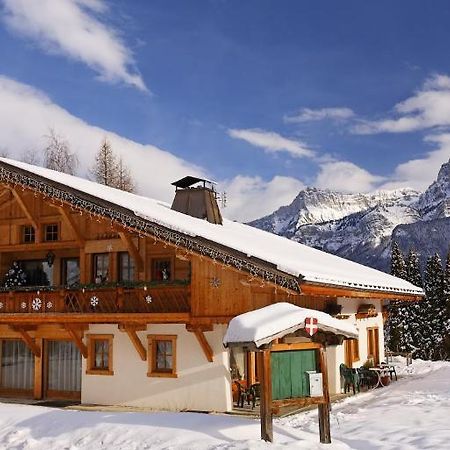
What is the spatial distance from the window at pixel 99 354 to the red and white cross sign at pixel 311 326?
29.0 feet

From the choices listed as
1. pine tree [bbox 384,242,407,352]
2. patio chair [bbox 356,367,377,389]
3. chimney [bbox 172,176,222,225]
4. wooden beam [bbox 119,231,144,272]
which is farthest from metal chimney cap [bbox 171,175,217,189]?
pine tree [bbox 384,242,407,352]

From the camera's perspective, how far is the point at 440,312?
57.8 m

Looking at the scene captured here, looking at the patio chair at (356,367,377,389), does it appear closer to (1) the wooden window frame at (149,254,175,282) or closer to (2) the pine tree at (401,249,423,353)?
(1) the wooden window frame at (149,254,175,282)

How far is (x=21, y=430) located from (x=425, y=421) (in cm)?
849

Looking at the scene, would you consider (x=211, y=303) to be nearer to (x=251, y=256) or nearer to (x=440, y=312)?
(x=251, y=256)

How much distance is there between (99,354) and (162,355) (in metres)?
2.35

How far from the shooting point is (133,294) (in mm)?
17172

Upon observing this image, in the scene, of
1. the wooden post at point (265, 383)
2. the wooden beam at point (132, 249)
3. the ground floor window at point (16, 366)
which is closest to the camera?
the wooden post at point (265, 383)

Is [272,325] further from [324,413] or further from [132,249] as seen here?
[132,249]

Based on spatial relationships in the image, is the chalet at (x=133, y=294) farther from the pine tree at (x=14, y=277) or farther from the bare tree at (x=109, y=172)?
the bare tree at (x=109, y=172)

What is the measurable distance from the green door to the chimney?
10.7 m

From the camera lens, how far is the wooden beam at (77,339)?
18.2 m

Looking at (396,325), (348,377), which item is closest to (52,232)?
(348,377)

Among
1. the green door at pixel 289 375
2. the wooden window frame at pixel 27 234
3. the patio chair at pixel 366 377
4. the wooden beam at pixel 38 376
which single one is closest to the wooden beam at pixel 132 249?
the wooden window frame at pixel 27 234
